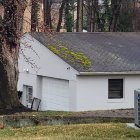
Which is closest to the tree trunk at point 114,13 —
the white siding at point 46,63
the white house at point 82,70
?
the white house at point 82,70

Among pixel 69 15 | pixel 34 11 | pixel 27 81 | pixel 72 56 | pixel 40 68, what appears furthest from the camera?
pixel 69 15

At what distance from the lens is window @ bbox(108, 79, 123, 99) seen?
28.2 meters

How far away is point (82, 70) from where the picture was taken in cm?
2681

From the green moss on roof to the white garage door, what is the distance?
1402 millimetres

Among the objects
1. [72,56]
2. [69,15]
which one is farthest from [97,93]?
[69,15]

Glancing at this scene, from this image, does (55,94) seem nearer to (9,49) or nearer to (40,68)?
(40,68)

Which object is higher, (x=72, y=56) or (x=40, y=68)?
(x=72, y=56)

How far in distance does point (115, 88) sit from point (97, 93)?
1253 mm

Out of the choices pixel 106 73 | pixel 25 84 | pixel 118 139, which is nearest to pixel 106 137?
pixel 118 139

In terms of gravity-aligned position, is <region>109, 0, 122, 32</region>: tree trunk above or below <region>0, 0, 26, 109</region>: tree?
above

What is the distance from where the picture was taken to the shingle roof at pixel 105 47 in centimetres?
2795

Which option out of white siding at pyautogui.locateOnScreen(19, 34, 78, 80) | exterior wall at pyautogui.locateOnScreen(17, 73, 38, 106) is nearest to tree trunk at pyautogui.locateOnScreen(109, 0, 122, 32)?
exterior wall at pyautogui.locateOnScreen(17, 73, 38, 106)

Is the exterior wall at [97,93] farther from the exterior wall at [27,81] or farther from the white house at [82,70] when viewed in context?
the exterior wall at [27,81]

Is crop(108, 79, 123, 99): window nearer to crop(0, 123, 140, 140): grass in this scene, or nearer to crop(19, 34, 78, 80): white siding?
crop(19, 34, 78, 80): white siding
